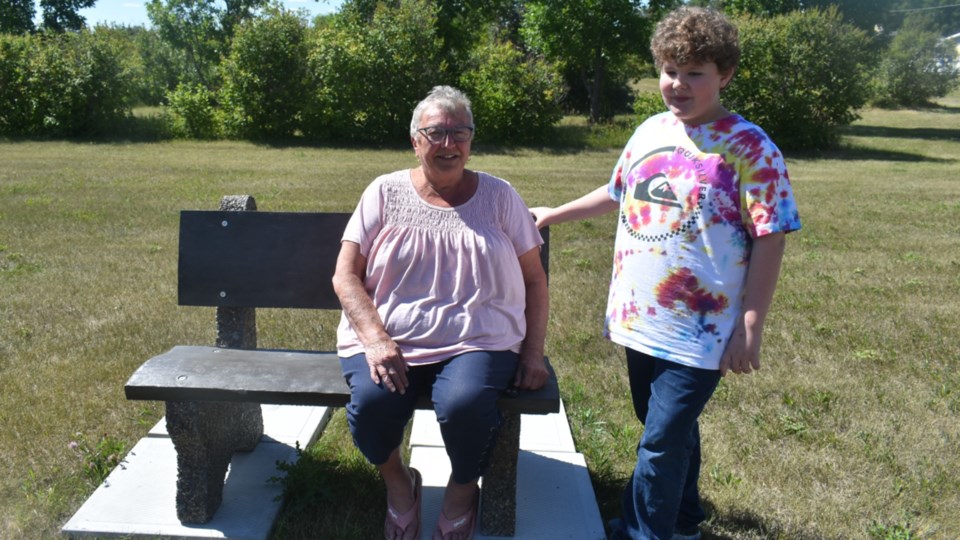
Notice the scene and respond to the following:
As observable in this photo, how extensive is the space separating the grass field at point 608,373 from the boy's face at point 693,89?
5.22ft

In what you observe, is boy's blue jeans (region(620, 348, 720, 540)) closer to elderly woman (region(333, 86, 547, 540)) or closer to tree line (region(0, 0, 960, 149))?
elderly woman (region(333, 86, 547, 540))

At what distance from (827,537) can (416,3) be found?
21.3m

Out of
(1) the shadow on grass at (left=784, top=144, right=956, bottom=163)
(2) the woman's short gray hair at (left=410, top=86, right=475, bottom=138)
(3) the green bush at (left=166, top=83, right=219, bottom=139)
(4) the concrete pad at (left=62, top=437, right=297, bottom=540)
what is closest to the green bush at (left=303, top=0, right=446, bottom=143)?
(3) the green bush at (left=166, top=83, right=219, bottom=139)

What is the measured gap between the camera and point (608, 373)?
466 centimetres

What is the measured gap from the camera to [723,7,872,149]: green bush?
21.0 meters

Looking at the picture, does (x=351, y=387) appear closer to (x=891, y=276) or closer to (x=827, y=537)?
(x=827, y=537)

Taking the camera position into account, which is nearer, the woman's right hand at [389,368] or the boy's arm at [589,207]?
the woman's right hand at [389,368]

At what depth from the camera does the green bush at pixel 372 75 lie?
837 inches

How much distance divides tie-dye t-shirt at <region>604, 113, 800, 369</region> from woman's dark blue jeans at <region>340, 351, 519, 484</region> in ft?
1.55

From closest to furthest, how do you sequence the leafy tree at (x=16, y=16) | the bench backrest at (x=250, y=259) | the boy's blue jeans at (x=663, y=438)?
1. the boy's blue jeans at (x=663, y=438)
2. the bench backrest at (x=250, y=259)
3. the leafy tree at (x=16, y=16)

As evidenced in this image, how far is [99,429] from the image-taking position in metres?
3.75

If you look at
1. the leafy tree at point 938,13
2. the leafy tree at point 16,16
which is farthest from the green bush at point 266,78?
the leafy tree at point 938,13

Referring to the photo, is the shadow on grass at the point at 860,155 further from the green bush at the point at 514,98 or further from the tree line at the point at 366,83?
the green bush at the point at 514,98

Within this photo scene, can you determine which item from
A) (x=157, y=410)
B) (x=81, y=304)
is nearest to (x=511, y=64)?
(x=81, y=304)
